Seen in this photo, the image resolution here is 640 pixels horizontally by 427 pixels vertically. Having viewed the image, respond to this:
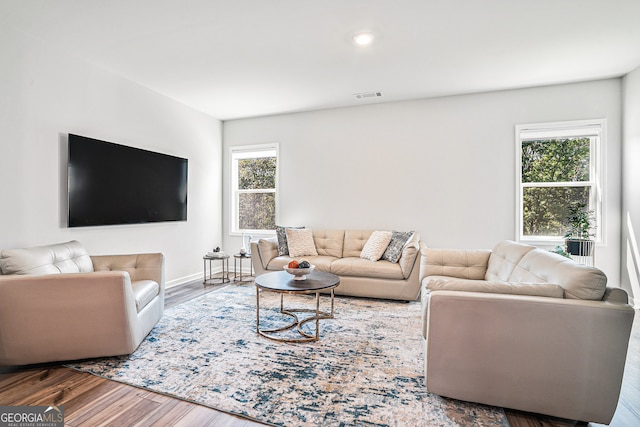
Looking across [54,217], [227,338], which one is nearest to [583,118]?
[227,338]

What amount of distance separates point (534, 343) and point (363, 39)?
2737mm

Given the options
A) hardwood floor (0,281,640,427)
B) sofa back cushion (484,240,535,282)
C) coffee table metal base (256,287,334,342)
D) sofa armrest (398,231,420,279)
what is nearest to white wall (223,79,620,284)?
sofa armrest (398,231,420,279)

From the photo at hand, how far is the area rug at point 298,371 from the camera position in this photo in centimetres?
179

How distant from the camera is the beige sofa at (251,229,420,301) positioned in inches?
152

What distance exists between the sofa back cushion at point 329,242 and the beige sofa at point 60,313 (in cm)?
267

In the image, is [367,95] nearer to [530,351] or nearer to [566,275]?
[566,275]

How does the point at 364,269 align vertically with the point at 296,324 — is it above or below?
above

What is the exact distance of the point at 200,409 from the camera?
183 cm

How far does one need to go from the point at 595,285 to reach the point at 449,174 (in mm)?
3034

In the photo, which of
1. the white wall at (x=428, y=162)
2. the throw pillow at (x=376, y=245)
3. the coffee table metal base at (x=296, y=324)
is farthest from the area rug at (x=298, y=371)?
the white wall at (x=428, y=162)

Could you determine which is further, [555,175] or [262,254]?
[262,254]

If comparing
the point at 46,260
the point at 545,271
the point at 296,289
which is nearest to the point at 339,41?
the point at 296,289

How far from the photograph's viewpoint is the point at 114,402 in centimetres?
189

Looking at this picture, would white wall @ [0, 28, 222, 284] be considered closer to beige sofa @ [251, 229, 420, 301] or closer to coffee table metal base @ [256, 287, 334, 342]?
beige sofa @ [251, 229, 420, 301]
